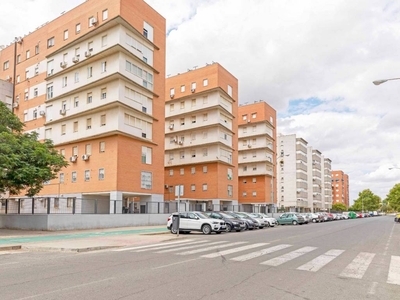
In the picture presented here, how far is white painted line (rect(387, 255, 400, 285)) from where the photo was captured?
888cm

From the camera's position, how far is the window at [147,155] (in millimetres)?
38938

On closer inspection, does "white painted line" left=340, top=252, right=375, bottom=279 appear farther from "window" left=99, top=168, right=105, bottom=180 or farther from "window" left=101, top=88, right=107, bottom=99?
"window" left=101, top=88, right=107, bottom=99

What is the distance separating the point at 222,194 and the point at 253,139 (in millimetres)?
18480

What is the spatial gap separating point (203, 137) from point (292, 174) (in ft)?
194

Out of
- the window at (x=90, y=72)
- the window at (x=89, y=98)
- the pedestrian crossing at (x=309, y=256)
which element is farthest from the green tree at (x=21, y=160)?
the pedestrian crossing at (x=309, y=256)

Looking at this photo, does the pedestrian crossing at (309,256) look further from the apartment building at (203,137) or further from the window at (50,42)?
the window at (50,42)

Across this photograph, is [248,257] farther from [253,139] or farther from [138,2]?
[253,139]

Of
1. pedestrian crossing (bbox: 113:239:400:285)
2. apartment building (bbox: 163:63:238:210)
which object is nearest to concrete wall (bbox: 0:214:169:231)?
pedestrian crossing (bbox: 113:239:400:285)

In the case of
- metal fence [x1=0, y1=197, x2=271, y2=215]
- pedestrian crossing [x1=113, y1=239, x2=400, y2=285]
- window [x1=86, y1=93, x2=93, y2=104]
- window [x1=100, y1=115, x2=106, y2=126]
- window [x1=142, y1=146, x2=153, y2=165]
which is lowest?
pedestrian crossing [x1=113, y1=239, x2=400, y2=285]

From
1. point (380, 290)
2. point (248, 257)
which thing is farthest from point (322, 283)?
point (248, 257)

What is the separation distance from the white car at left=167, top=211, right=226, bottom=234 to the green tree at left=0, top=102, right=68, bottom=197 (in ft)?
30.3

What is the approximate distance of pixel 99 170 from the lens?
3691 centimetres

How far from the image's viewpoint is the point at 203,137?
180 ft

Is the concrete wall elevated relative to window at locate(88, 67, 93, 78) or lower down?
lower down
